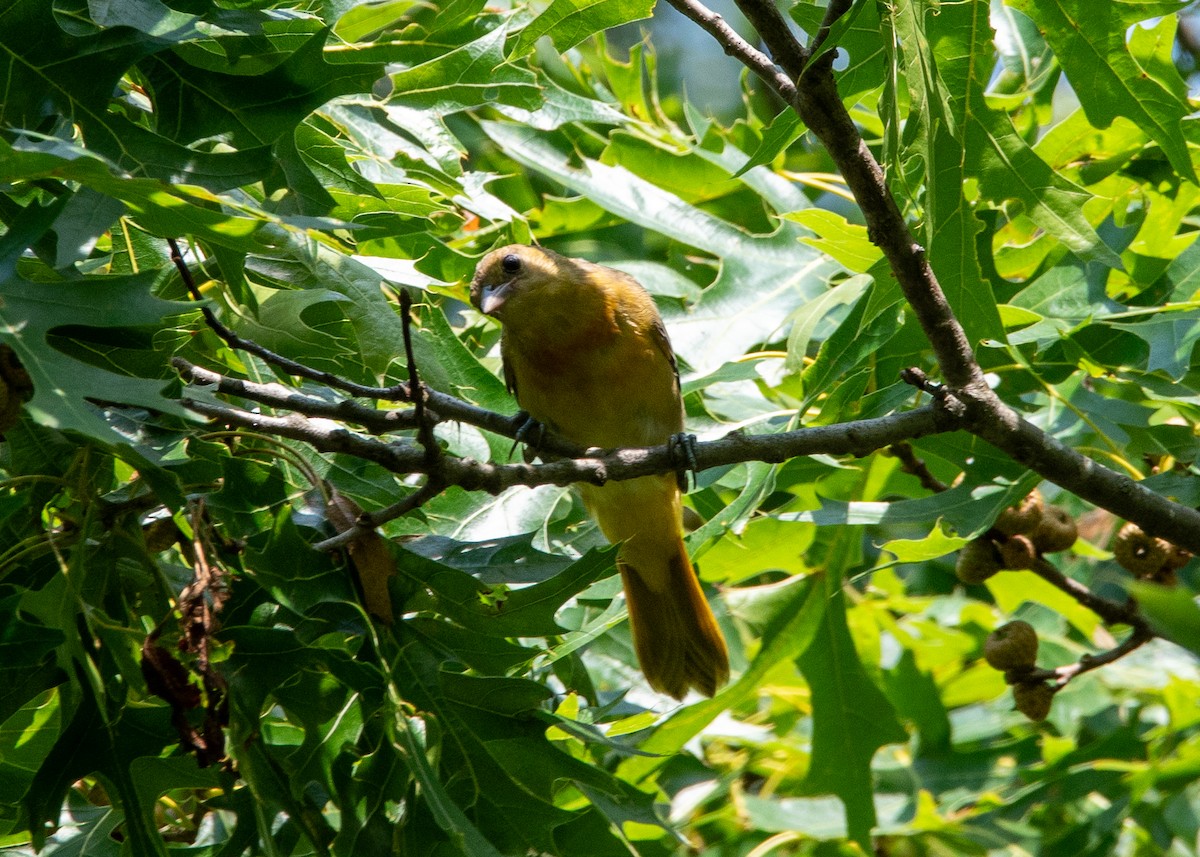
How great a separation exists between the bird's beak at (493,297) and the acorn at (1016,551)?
72.5 inches

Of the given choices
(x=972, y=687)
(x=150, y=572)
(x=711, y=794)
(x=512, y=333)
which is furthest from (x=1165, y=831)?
(x=150, y=572)

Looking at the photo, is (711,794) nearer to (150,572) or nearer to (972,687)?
(972,687)

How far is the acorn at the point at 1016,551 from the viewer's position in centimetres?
377

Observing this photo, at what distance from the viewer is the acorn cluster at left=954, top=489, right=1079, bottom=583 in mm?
3711

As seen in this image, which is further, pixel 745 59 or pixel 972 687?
pixel 972 687

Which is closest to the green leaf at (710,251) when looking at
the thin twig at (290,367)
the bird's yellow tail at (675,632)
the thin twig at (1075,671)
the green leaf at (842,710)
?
the bird's yellow tail at (675,632)

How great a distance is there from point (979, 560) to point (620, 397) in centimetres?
139

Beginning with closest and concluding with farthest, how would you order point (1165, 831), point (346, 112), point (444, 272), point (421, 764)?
point (421, 764)
point (346, 112)
point (444, 272)
point (1165, 831)

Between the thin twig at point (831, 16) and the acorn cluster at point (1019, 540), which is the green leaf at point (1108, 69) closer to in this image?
the thin twig at point (831, 16)

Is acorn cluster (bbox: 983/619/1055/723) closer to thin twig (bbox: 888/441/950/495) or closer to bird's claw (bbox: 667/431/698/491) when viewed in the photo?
thin twig (bbox: 888/441/950/495)

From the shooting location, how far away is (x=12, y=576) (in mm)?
2662

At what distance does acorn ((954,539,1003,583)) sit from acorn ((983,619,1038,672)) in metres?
0.21

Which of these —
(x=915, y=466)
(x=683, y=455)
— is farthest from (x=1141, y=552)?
(x=683, y=455)

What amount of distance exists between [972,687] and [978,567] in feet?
5.78
